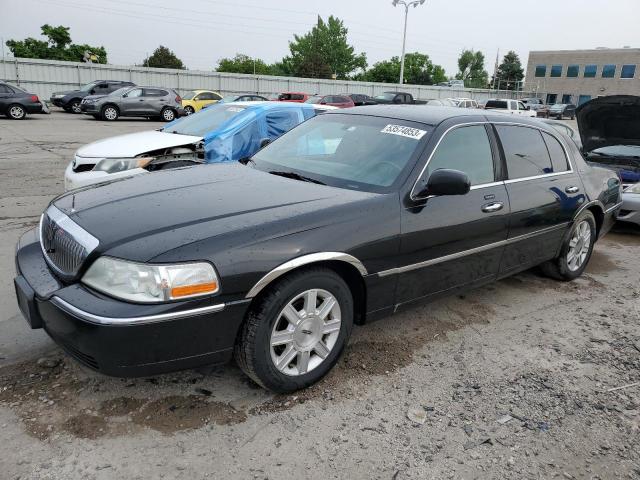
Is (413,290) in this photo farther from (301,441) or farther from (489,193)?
(301,441)

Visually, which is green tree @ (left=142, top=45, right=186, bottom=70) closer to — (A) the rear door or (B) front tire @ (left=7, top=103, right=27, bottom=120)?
(B) front tire @ (left=7, top=103, right=27, bottom=120)

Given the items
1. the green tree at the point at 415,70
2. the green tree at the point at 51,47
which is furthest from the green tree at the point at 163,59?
the green tree at the point at 415,70

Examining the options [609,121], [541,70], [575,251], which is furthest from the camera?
[541,70]

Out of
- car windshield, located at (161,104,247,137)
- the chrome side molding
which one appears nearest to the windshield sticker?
the chrome side molding

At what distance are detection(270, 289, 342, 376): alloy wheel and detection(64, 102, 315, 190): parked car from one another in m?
3.54

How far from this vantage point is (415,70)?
295 feet

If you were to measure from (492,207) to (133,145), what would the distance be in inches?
190

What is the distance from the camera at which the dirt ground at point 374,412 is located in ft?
8.04

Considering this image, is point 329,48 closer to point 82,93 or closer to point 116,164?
point 82,93

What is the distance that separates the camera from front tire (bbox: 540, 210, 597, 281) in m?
4.90

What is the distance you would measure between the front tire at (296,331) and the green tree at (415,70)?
84.7 m

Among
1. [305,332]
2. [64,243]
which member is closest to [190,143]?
[64,243]

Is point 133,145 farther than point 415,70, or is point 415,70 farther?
point 415,70

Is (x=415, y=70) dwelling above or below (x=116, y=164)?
above
